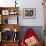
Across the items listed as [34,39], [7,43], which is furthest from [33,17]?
[7,43]

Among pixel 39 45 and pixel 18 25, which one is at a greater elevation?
pixel 18 25

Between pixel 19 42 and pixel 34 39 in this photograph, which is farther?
pixel 19 42

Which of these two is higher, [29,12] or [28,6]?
[28,6]

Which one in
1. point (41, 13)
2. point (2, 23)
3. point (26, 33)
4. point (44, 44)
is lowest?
point (44, 44)

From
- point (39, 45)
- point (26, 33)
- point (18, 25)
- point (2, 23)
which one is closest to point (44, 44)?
point (39, 45)

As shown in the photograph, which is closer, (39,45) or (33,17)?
(39,45)

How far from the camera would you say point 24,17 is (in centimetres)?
554

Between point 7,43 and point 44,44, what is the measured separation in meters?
1.30

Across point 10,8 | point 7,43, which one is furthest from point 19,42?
point 10,8

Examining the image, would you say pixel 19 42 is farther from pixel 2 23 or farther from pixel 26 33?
pixel 2 23

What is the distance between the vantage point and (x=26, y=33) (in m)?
5.33

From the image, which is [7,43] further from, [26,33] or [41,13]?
[41,13]

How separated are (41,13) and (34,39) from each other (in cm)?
107

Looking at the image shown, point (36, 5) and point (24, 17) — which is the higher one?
point (36, 5)
